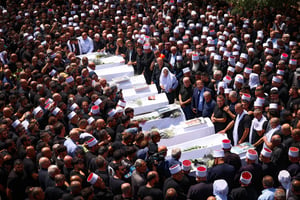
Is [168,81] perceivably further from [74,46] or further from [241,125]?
[74,46]

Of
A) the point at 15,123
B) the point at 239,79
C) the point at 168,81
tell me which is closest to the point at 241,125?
the point at 239,79

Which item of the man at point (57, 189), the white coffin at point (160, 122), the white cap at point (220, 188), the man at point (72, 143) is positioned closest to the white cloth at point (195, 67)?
the white coffin at point (160, 122)

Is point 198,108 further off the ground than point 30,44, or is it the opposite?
point 30,44

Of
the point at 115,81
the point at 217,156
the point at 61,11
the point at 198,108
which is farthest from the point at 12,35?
the point at 217,156

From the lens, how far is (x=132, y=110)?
8891 millimetres

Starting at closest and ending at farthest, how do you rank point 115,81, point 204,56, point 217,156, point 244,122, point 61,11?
point 217,156, point 244,122, point 115,81, point 204,56, point 61,11

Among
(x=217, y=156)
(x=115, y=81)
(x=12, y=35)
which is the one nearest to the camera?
(x=217, y=156)

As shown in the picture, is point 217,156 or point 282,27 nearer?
point 217,156

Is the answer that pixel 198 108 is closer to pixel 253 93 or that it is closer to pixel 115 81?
pixel 253 93

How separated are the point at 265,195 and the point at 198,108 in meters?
4.22

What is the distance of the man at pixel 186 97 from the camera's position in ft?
33.4

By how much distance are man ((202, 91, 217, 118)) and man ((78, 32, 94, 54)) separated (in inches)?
245

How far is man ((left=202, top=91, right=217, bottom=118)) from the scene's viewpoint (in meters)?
9.44

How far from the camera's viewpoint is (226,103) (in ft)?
31.2
